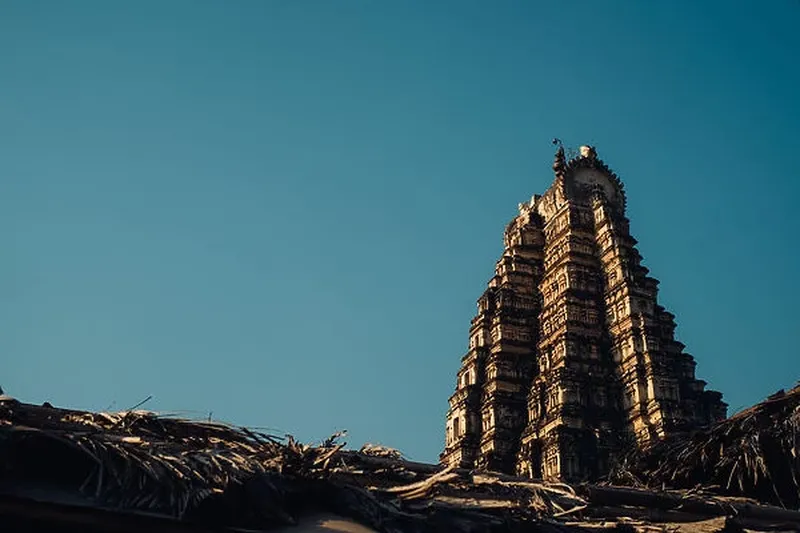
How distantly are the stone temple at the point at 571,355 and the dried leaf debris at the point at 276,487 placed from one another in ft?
63.5

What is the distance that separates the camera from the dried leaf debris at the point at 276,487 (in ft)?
18.0

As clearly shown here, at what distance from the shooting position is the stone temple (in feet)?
92.5

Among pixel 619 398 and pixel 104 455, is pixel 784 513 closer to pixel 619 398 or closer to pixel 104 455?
pixel 104 455

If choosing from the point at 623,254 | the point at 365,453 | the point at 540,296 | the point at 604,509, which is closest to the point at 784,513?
the point at 604,509

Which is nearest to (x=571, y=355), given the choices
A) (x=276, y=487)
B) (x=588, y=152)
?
(x=588, y=152)

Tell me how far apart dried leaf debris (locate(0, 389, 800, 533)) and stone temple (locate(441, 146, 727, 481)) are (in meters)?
19.4

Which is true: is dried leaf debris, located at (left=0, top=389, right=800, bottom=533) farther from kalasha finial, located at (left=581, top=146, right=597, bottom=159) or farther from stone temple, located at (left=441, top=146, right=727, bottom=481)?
kalasha finial, located at (left=581, top=146, right=597, bottom=159)

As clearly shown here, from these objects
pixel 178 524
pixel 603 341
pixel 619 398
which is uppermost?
pixel 603 341

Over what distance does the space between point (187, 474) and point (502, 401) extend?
26.9 meters

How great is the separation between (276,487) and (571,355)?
25702mm

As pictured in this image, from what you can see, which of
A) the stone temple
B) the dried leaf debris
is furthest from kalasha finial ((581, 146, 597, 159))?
the dried leaf debris

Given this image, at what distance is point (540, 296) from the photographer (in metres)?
35.3

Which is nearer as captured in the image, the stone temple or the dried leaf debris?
the dried leaf debris

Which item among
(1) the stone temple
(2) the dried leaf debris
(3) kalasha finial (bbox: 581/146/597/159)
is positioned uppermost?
(3) kalasha finial (bbox: 581/146/597/159)
